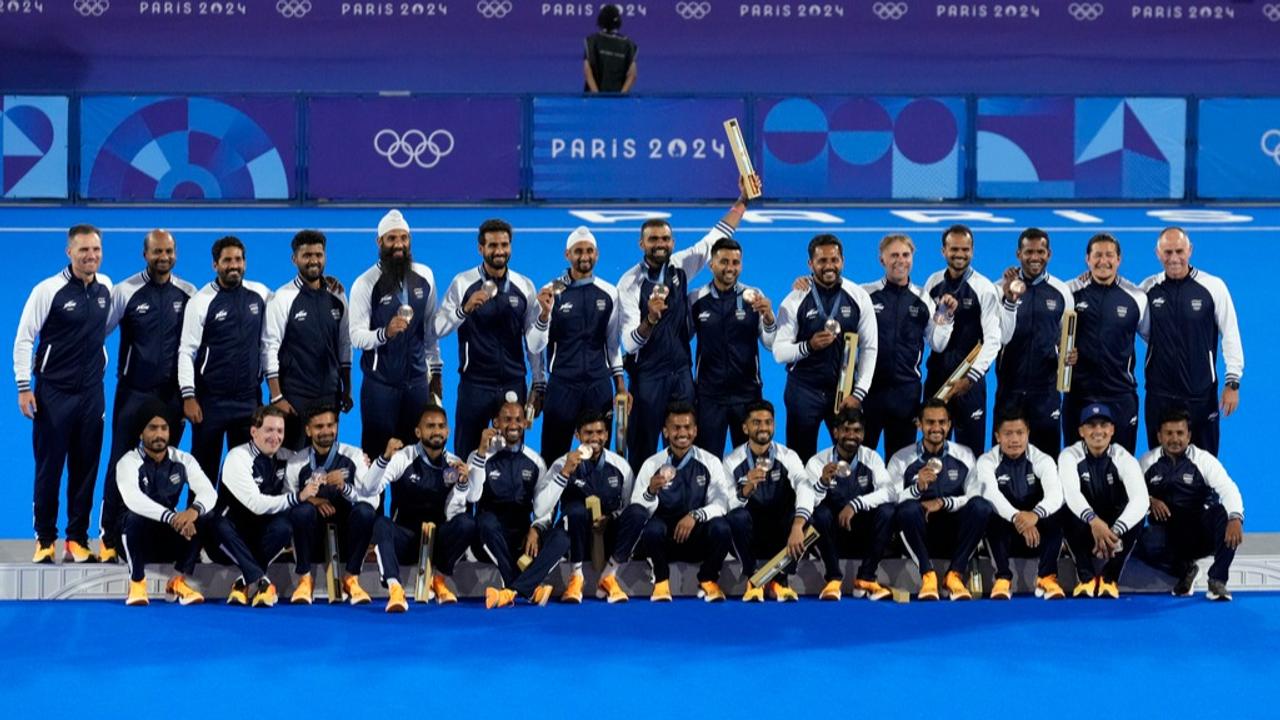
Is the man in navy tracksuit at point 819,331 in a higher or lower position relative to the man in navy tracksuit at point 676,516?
higher

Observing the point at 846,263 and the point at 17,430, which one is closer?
the point at 17,430

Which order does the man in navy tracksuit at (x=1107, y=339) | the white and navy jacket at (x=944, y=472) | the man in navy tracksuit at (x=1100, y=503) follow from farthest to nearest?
the man in navy tracksuit at (x=1107, y=339)
the white and navy jacket at (x=944, y=472)
the man in navy tracksuit at (x=1100, y=503)

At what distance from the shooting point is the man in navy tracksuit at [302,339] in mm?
14195

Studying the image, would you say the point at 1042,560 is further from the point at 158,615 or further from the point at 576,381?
the point at 158,615

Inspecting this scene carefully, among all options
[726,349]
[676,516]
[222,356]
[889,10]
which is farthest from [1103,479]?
[889,10]

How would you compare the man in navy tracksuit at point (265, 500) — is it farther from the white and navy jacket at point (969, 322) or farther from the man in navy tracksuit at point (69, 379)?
the white and navy jacket at point (969, 322)

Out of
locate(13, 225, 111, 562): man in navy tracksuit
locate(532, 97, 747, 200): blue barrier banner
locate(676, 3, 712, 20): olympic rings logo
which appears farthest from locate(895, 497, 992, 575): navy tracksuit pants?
locate(676, 3, 712, 20): olympic rings logo

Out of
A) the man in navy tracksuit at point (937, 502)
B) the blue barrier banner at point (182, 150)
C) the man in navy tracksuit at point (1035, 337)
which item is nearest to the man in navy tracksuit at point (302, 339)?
the man in navy tracksuit at point (937, 502)

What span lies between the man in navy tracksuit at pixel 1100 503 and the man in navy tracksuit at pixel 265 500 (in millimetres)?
5011

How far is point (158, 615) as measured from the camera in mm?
13148

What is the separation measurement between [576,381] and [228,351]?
2.43m

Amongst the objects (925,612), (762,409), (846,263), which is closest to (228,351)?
(762,409)

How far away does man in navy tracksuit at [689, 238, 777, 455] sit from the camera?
14516 millimetres

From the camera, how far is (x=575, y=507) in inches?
536
